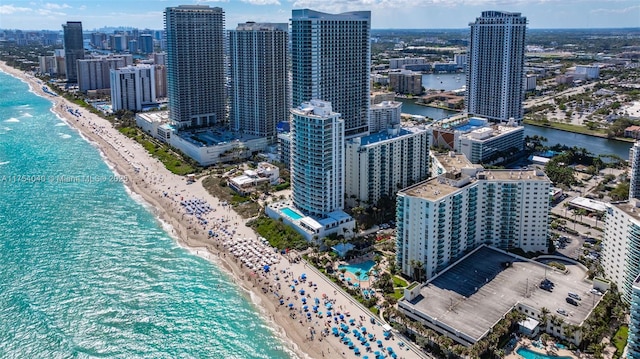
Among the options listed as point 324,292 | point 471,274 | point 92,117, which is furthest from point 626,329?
point 92,117

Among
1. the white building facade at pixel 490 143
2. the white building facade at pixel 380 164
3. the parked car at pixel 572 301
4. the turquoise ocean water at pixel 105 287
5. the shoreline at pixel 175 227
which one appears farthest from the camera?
the white building facade at pixel 490 143

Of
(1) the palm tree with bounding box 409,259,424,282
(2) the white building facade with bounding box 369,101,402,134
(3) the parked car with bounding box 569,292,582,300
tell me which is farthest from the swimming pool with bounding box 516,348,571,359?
(2) the white building facade with bounding box 369,101,402,134

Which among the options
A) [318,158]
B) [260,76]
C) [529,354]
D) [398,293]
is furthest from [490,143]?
[529,354]

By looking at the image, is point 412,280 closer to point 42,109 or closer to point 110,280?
point 110,280

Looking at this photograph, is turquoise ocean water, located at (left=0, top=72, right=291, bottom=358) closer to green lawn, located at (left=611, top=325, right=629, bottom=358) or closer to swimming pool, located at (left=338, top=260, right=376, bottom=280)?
swimming pool, located at (left=338, top=260, right=376, bottom=280)

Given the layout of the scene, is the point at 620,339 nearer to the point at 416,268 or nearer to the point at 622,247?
the point at 622,247

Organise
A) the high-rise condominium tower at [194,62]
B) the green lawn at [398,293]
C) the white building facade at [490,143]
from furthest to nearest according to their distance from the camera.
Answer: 1. the high-rise condominium tower at [194,62]
2. the white building facade at [490,143]
3. the green lawn at [398,293]

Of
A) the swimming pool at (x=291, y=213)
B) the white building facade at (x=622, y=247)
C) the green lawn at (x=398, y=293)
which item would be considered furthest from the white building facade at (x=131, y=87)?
the white building facade at (x=622, y=247)

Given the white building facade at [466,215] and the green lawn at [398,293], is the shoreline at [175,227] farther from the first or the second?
the white building facade at [466,215]
